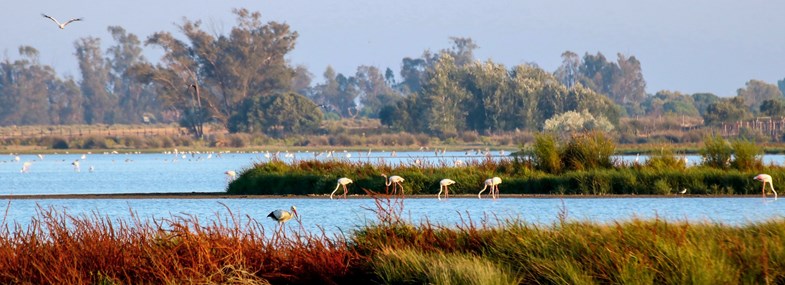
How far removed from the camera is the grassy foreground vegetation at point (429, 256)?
11164 millimetres

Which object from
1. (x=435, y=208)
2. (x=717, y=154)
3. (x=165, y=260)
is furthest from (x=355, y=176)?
(x=165, y=260)

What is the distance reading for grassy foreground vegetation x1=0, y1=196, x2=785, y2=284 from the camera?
11164mm

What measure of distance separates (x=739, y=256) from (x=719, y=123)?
8309 centimetres

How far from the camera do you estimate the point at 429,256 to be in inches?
477

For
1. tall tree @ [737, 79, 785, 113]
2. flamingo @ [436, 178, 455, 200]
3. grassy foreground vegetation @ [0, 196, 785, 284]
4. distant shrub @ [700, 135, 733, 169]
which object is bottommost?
flamingo @ [436, 178, 455, 200]

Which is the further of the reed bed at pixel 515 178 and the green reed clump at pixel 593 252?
the reed bed at pixel 515 178

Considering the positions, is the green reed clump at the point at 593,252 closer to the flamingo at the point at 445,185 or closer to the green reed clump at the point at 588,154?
the flamingo at the point at 445,185

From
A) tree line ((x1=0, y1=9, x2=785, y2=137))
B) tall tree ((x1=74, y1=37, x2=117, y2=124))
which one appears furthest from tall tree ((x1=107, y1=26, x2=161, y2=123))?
tree line ((x1=0, y1=9, x2=785, y2=137))

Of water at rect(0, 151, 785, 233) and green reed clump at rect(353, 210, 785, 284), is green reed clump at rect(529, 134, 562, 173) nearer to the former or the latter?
water at rect(0, 151, 785, 233)

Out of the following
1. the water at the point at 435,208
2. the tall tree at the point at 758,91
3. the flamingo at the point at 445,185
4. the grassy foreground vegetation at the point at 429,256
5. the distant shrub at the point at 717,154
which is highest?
the tall tree at the point at 758,91

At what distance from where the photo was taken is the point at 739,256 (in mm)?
11461

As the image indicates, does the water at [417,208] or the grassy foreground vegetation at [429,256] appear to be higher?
the grassy foreground vegetation at [429,256]

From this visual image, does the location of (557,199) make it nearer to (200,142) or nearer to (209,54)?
(200,142)

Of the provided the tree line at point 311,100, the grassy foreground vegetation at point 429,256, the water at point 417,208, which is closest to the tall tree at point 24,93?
the tree line at point 311,100
